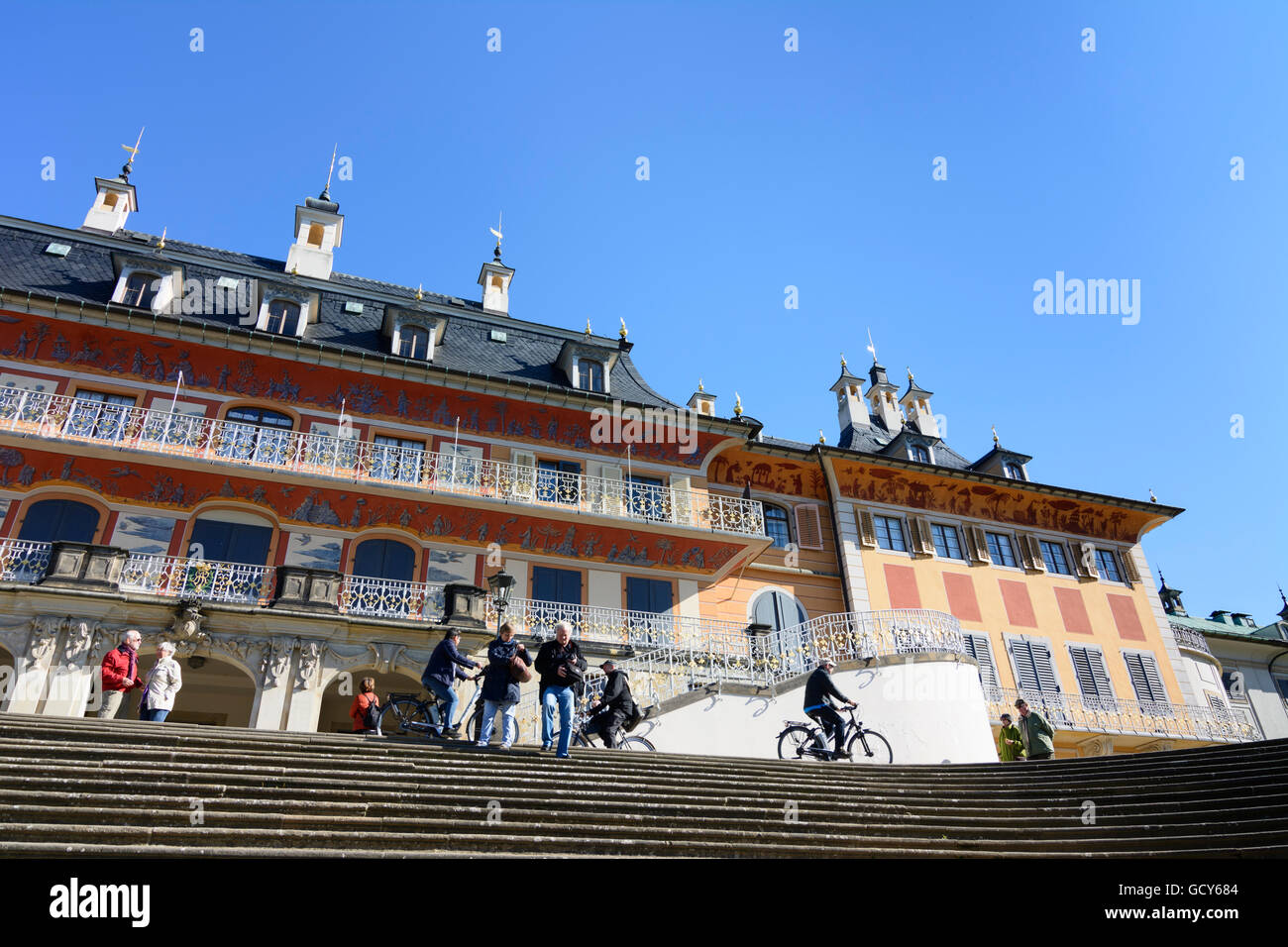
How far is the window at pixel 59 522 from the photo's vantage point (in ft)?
54.5

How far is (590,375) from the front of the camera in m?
23.1

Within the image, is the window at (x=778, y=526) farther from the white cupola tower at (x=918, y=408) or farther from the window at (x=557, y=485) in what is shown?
the white cupola tower at (x=918, y=408)

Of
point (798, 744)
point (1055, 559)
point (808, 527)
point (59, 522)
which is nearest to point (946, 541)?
point (1055, 559)

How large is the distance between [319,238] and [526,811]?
2411 cm

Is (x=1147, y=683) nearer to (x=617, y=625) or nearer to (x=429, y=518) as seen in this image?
(x=617, y=625)

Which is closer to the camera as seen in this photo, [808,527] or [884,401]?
[808,527]

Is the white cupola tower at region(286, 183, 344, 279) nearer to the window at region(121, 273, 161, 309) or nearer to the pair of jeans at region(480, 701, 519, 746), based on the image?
the window at region(121, 273, 161, 309)

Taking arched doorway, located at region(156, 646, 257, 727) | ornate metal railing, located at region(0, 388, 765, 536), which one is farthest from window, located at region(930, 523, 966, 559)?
arched doorway, located at region(156, 646, 257, 727)

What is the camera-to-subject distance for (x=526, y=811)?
6.56m

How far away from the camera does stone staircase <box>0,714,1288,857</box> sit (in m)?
5.44

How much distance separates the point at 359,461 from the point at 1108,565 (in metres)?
24.0

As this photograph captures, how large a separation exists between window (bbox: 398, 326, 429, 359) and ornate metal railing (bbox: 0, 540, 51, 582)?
29.5ft

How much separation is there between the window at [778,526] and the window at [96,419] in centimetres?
1644
